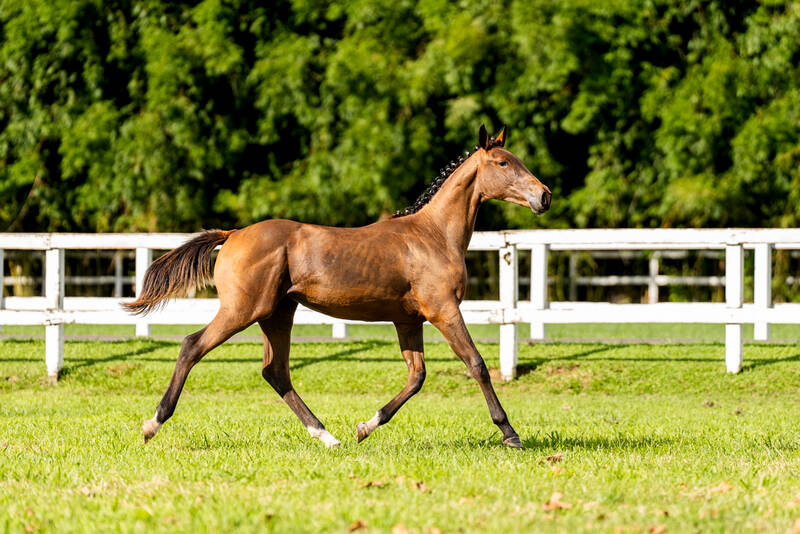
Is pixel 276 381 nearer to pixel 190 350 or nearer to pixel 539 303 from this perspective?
pixel 190 350

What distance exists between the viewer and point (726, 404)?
1067 cm

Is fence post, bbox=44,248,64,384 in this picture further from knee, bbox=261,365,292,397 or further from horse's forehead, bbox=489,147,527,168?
horse's forehead, bbox=489,147,527,168

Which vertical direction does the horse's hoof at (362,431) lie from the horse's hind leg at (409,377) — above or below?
below

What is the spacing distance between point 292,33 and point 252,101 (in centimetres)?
178

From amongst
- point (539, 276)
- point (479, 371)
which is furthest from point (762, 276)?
point (479, 371)

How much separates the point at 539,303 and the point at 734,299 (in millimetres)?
2084

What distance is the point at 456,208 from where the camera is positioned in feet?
25.0

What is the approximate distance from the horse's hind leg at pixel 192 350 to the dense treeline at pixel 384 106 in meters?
15.1

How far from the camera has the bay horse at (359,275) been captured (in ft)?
23.4

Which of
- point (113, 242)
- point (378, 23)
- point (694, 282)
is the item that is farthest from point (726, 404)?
point (378, 23)

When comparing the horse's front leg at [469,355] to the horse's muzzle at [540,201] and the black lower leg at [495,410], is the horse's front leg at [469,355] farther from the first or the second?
the horse's muzzle at [540,201]

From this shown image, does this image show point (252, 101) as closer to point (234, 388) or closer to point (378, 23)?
point (378, 23)

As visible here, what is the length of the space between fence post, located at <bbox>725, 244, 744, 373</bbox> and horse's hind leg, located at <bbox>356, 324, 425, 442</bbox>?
5405 millimetres

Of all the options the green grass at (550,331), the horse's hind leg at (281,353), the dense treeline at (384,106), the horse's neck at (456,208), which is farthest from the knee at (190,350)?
the dense treeline at (384,106)
